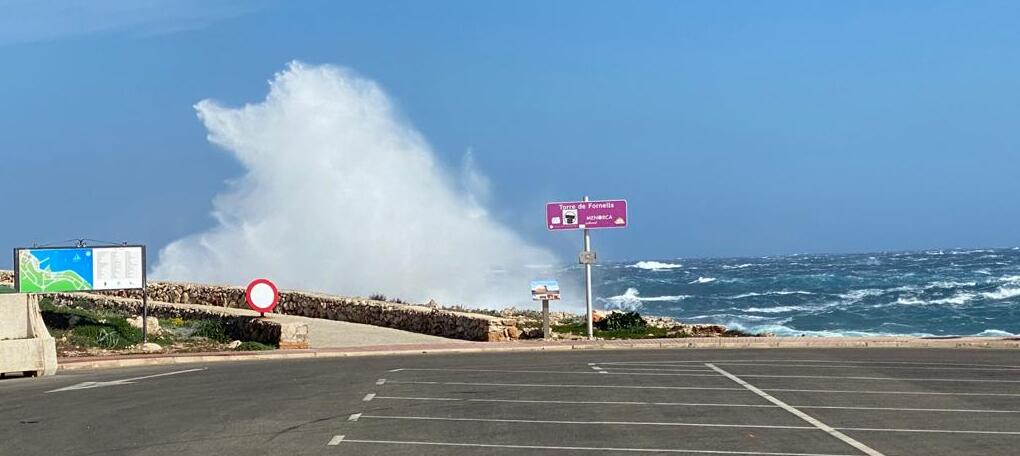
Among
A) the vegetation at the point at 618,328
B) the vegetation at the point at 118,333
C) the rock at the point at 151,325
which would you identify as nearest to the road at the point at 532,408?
the vegetation at the point at 118,333

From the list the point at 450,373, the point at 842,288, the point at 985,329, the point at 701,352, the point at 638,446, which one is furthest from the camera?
the point at 842,288

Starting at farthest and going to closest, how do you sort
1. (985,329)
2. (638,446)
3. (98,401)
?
(985,329) < (98,401) < (638,446)

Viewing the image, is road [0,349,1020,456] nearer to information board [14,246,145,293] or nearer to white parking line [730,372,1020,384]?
white parking line [730,372,1020,384]

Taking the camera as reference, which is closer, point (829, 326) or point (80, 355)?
point (80, 355)

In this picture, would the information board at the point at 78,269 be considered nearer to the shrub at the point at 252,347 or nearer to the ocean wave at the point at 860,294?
the shrub at the point at 252,347

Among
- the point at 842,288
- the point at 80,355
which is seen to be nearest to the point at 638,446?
the point at 80,355

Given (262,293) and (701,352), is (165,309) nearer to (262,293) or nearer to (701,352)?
(262,293)

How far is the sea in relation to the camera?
51.8 m

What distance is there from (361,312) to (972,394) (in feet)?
72.4

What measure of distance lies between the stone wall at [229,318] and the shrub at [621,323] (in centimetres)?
923

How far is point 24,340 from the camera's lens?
2077 cm

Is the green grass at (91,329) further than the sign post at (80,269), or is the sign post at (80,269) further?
the green grass at (91,329)

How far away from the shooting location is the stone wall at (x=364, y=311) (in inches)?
1166

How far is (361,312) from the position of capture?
115 feet
